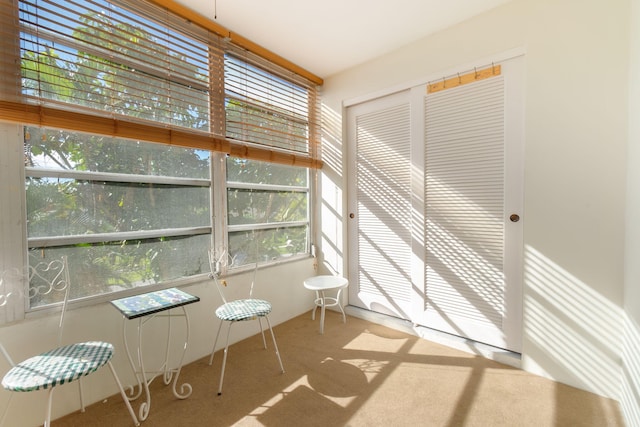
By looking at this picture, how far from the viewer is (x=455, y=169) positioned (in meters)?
2.47

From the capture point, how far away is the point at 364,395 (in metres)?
1.87

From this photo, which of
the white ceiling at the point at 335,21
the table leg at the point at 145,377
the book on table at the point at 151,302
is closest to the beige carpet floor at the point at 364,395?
the table leg at the point at 145,377

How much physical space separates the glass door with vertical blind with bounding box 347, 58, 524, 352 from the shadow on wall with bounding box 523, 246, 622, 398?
10 centimetres

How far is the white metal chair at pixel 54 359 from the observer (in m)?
1.24

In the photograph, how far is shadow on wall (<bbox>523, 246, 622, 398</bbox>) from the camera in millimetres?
1829

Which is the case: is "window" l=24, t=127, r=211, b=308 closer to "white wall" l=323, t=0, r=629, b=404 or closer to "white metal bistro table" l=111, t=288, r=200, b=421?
"white metal bistro table" l=111, t=288, r=200, b=421

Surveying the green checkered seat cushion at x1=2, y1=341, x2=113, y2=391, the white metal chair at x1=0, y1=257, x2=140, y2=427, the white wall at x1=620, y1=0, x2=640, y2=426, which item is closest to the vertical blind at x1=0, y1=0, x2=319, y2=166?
the white metal chair at x1=0, y1=257, x2=140, y2=427

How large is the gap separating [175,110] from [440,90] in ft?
7.21

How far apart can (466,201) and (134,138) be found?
2.54m

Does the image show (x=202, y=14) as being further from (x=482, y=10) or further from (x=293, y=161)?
(x=482, y=10)

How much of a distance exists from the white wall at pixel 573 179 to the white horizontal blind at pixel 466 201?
0.69ft

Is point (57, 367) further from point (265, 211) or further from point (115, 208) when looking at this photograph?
point (265, 211)

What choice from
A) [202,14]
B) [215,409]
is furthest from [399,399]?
[202,14]

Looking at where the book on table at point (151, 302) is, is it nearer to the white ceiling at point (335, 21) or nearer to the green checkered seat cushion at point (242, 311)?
the green checkered seat cushion at point (242, 311)
